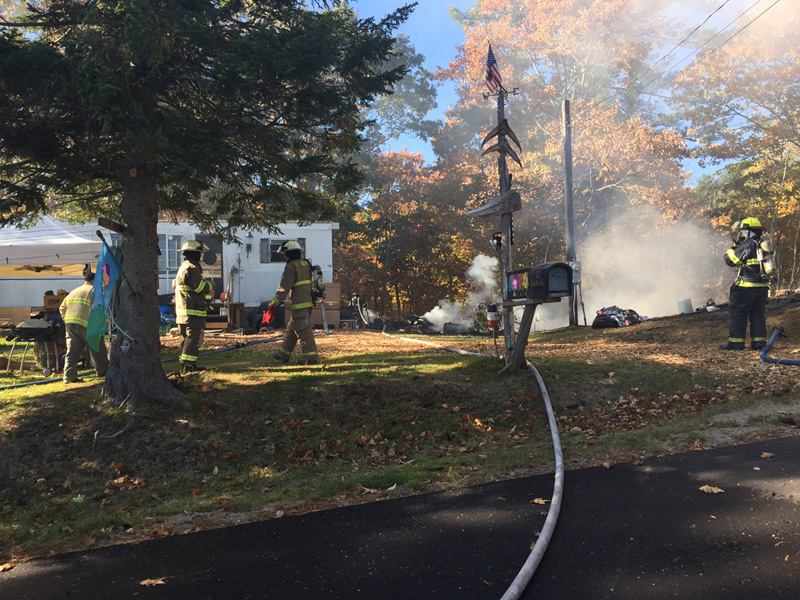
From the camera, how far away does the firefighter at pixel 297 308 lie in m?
9.36

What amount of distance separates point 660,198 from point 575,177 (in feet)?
12.2

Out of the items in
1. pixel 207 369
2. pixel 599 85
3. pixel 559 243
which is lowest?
pixel 207 369

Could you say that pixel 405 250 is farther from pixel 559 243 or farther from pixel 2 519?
pixel 2 519

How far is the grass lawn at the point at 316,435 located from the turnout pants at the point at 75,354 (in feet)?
1.03

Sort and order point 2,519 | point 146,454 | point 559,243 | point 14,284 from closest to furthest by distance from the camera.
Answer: point 2,519 → point 146,454 → point 14,284 → point 559,243

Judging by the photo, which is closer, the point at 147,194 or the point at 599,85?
the point at 147,194

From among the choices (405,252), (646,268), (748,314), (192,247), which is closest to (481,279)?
(405,252)

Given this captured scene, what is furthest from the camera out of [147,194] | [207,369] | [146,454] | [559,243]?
[559,243]

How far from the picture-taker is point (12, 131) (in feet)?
21.3

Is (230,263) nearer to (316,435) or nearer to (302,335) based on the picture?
(302,335)

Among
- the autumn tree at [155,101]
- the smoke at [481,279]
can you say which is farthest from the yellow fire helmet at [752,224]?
the smoke at [481,279]

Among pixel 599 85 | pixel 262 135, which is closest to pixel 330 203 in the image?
pixel 262 135

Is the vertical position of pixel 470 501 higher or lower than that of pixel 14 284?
lower

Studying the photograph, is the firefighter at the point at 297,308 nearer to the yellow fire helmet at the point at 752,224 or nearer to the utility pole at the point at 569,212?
the yellow fire helmet at the point at 752,224
